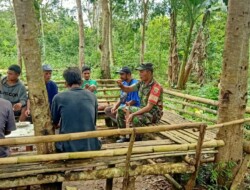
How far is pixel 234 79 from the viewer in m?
3.66

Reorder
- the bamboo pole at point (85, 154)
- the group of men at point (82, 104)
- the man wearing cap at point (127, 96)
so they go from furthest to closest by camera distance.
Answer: the man wearing cap at point (127, 96) → the group of men at point (82, 104) → the bamboo pole at point (85, 154)

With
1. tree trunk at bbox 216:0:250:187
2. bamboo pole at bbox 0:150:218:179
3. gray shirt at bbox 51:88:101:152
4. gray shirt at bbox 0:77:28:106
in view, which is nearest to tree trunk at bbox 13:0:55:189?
gray shirt at bbox 51:88:101:152

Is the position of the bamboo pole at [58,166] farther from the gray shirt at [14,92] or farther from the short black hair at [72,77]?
the gray shirt at [14,92]

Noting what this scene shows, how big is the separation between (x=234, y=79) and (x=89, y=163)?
1968 mm

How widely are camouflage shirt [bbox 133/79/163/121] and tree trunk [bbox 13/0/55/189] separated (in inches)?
72.9

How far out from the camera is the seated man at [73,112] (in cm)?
327

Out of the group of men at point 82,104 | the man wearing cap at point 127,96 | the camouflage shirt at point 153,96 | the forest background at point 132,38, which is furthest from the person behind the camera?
the forest background at point 132,38

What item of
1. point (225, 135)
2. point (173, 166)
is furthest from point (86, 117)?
point (225, 135)

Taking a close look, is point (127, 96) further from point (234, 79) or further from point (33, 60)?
point (33, 60)

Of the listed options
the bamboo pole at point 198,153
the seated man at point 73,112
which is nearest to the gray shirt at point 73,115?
the seated man at point 73,112

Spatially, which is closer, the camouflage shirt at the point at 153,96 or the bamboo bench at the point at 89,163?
the bamboo bench at the point at 89,163

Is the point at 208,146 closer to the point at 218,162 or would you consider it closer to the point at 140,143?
the point at 218,162

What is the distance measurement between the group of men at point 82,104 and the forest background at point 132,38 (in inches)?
134

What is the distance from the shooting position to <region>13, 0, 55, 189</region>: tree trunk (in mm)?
2807
